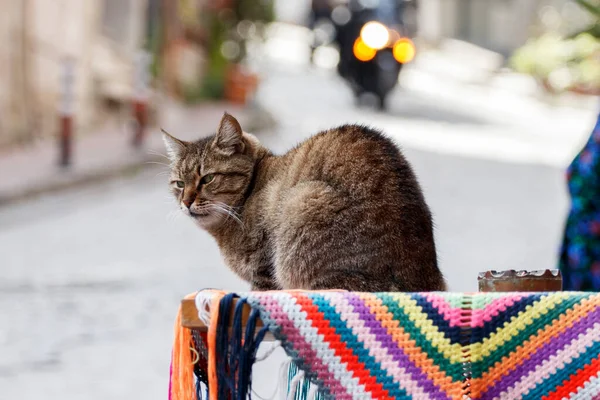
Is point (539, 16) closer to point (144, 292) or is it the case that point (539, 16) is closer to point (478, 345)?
point (144, 292)

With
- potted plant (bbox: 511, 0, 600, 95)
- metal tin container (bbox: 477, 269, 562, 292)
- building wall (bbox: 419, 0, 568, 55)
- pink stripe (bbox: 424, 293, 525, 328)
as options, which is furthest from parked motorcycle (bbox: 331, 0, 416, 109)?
pink stripe (bbox: 424, 293, 525, 328)

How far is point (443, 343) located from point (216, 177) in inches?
34.4

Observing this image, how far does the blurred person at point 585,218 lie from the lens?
11.3 feet

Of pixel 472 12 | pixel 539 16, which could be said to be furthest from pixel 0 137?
pixel 472 12

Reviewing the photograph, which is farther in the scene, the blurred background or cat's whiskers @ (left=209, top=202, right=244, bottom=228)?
the blurred background

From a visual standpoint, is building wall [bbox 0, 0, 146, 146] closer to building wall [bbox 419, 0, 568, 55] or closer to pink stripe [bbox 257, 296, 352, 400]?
pink stripe [bbox 257, 296, 352, 400]

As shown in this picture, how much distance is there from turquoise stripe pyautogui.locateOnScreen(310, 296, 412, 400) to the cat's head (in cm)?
71

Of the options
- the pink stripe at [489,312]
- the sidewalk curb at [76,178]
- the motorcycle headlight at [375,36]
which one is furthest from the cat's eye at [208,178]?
the motorcycle headlight at [375,36]

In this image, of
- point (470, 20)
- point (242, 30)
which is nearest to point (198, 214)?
point (242, 30)

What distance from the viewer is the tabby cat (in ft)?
7.45

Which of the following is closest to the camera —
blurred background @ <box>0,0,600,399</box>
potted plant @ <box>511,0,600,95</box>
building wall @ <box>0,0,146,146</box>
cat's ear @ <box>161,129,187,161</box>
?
cat's ear @ <box>161,129,187,161</box>

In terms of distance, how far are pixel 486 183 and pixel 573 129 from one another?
23.3 feet

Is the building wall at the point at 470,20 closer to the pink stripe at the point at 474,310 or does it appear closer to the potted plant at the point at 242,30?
the potted plant at the point at 242,30

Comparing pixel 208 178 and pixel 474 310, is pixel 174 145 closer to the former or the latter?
pixel 208 178
